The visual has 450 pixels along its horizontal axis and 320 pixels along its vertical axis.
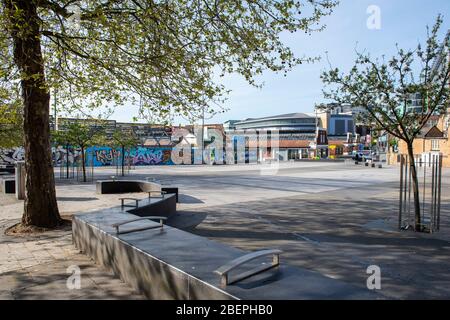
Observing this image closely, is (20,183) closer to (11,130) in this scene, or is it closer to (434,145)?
(11,130)

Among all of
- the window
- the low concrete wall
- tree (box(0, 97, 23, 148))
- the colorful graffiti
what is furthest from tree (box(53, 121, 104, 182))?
the window

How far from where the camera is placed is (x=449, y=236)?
8508mm

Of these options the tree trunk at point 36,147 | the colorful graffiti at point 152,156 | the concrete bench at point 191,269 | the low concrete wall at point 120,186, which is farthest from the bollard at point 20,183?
the colorful graffiti at point 152,156

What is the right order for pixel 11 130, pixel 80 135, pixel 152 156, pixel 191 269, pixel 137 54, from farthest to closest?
pixel 152 156
pixel 80 135
pixel 11 130
pixel 137 54
pixel 191 269

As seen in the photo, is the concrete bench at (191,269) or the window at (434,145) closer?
the concrete bench at (191,269)

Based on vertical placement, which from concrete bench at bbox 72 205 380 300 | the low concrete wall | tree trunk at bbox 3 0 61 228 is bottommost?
the low concrete wall

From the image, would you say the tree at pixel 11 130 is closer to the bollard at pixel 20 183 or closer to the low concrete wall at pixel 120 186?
the bollard at pixel 20 183

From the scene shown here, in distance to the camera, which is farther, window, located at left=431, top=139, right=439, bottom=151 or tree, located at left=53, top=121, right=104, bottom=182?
window, located at left=431, top=139, right=439, bottom=151

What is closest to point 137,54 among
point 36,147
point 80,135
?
point 36,147

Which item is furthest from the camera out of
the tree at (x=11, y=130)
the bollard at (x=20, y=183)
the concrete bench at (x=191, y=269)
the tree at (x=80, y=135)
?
the tree at (x=80, y=135)

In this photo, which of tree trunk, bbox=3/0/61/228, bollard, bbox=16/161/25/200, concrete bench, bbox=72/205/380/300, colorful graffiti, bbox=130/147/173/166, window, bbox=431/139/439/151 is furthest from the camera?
colorful graffiti, bbox=130/147/173/166

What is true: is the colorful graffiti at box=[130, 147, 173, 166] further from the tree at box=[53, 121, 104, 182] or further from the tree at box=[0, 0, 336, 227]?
the tree at box=[0, 0, 336, 227]

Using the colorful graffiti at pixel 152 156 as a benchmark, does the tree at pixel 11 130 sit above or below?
above

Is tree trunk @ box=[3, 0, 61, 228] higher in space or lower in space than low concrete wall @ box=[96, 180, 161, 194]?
higher
